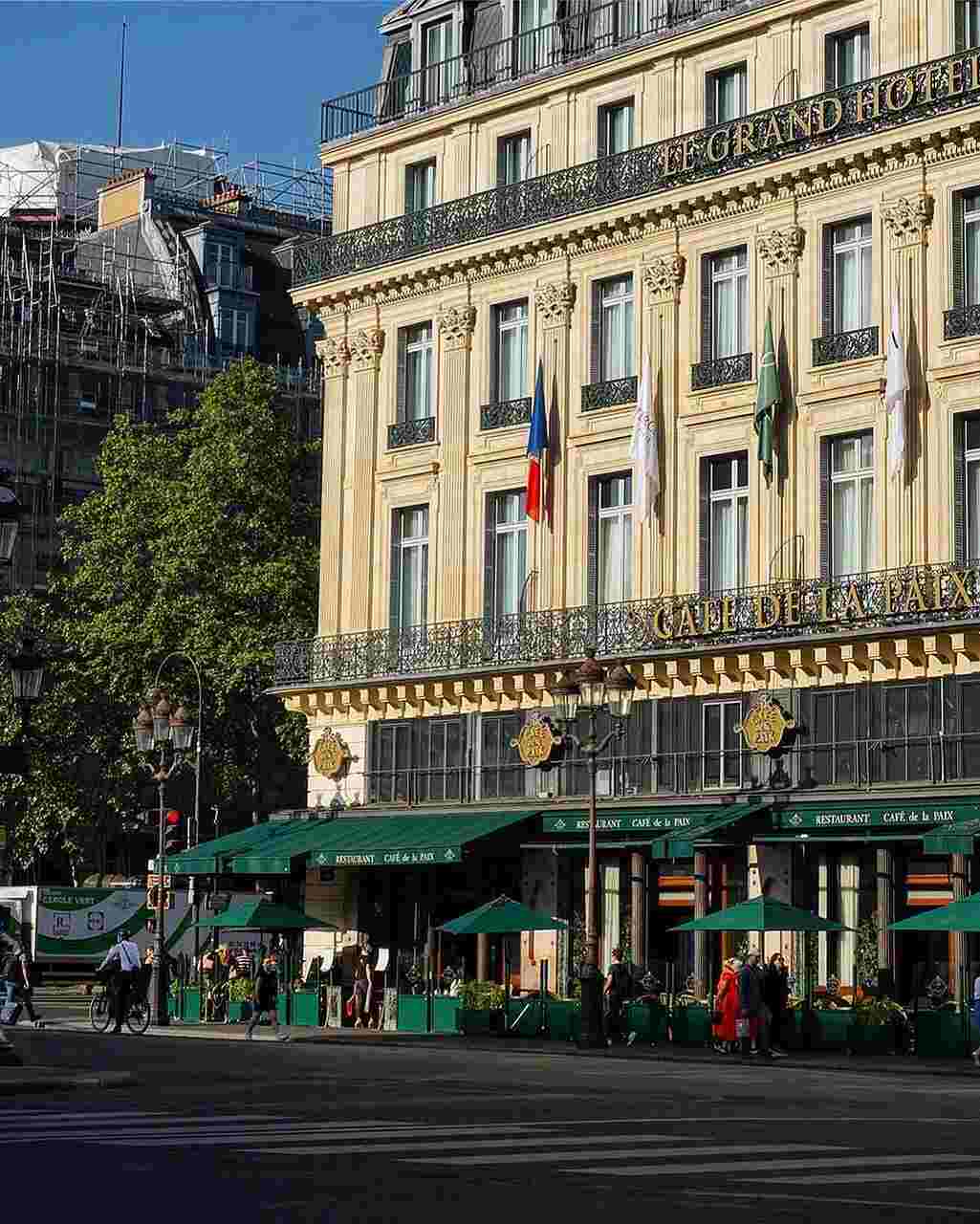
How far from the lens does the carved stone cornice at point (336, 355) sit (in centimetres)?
5500

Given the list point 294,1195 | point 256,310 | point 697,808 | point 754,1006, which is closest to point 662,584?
point 697,808

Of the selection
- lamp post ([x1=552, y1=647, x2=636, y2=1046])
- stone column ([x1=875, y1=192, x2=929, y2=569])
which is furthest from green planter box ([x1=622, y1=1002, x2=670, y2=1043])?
stone column ([x1=875, y1=192, x2=929, y2=569])

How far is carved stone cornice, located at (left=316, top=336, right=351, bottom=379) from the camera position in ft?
180

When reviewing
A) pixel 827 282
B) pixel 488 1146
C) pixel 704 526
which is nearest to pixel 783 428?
pixel 704 526

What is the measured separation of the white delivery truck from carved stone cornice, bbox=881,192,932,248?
1184 inches

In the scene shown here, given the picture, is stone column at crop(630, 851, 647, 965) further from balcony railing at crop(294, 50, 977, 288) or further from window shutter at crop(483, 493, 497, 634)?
balcony railing at crop(294, 50, 977, 288)

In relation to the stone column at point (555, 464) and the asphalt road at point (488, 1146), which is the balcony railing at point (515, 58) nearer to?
the stone column at point (555, 464)

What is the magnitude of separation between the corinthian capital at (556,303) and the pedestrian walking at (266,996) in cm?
1398

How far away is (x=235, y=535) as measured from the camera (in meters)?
69.0

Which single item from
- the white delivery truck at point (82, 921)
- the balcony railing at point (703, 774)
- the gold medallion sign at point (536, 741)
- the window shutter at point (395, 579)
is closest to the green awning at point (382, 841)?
the balcony railing at point (703, 774)

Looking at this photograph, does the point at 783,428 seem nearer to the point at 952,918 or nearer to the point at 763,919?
the point at 763,919

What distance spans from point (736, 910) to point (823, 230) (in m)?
12.6

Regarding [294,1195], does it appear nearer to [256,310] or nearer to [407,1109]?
[407,1109]

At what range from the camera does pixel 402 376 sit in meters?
53.8
